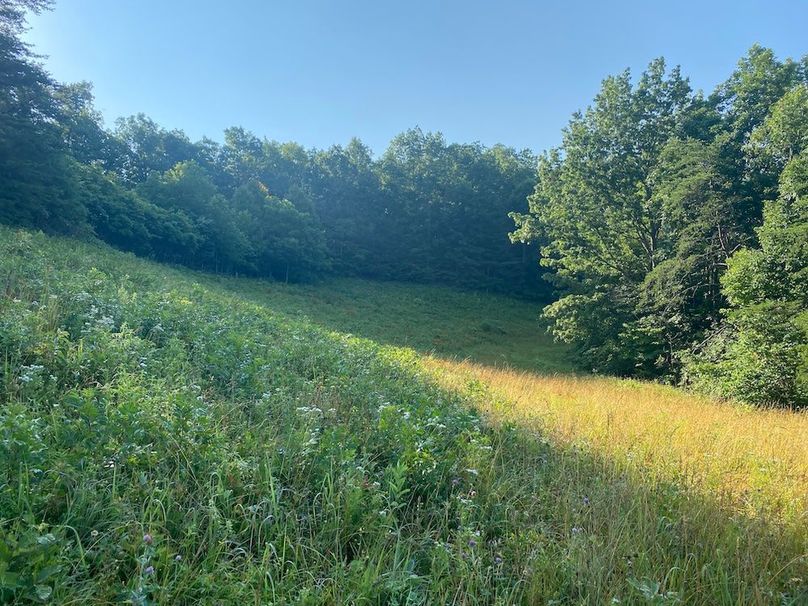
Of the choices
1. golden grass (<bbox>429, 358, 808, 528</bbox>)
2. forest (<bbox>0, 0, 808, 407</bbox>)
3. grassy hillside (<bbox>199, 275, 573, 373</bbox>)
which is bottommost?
grassy hillside (<bbox>199, 275, 573, 373</bbox>)

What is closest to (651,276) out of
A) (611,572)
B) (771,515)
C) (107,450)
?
(771,515)

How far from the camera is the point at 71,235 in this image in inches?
819

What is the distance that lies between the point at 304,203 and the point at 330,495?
44902mm

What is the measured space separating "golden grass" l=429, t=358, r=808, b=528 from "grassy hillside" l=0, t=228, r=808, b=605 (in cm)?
4

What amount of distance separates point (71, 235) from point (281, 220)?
2015 cm

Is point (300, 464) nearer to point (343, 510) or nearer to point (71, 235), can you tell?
point (343, 510)

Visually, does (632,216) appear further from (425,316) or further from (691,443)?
(691,443)

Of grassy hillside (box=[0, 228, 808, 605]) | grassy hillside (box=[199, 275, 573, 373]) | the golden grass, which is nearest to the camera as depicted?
grassy hillside (box=[0, 228, 808, 605])

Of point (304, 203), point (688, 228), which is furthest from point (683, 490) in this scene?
point (304, 203)

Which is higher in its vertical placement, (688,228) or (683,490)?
(688,228)

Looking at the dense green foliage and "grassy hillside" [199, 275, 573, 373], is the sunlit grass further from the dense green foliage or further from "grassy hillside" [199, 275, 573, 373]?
"grassy hillside" [199, 275, 573, 373]

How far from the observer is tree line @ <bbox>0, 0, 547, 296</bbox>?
109 ft

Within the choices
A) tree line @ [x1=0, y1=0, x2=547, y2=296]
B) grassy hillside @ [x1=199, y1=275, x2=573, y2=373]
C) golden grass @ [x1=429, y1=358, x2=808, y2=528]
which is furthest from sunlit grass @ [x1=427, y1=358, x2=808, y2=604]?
tree line @ [x1=0, y1=0, x2=547, y2=296]

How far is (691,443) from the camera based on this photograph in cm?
538
